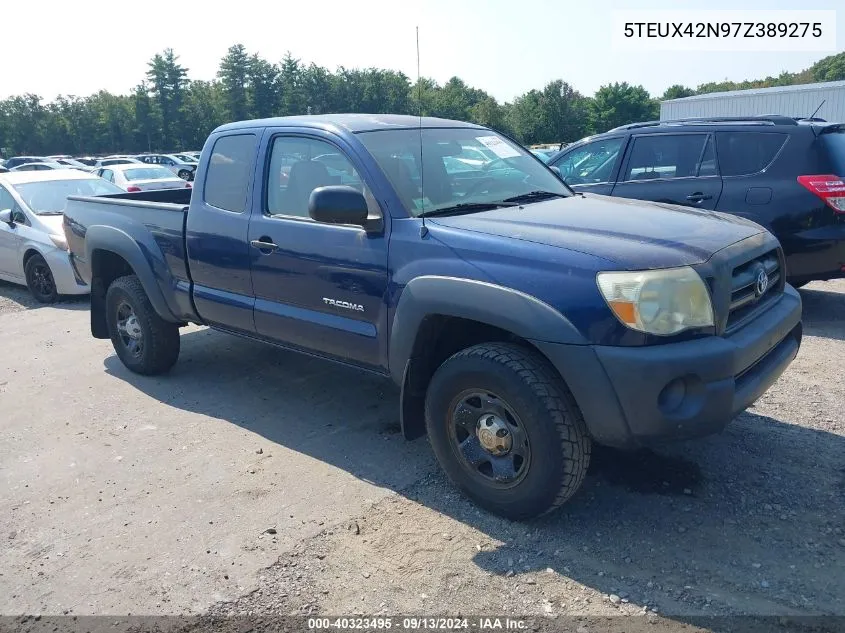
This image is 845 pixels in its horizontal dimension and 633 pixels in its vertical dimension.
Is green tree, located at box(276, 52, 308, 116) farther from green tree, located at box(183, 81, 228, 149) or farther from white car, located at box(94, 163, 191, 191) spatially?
white car, located at box(94, 163, 191, 191)

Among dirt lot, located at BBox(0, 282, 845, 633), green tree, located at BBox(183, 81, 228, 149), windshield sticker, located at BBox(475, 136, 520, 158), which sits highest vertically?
green tree, located at BBox(183, 81, 228, 149)

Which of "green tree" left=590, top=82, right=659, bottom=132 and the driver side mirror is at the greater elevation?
"green tree" left=590, top=82, right=659, bottom=132

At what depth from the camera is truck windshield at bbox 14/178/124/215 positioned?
957 centimetres

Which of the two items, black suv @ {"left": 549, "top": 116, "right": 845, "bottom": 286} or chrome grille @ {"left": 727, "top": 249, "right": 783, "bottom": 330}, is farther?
black suv @ {"left": 549, "top": 116, "right": 845, "bottom": 286}

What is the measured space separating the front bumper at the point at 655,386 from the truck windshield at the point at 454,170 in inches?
48.0

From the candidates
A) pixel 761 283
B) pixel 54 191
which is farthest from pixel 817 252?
pixel 54 191

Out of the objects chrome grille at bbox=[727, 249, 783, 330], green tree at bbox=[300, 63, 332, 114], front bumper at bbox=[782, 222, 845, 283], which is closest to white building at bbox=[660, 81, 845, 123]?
front bumper at bbox=[782, 222, 845, 283]

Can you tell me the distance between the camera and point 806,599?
281 centimetres

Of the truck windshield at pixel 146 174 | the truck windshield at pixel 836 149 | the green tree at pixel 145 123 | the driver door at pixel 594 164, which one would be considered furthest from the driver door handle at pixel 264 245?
the green tree at pixel 145 123

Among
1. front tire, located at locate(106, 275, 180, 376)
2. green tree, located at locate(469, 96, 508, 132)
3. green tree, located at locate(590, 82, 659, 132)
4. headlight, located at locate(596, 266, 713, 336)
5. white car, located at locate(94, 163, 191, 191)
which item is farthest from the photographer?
green tree, located at locate(590, 82, 659, 132)

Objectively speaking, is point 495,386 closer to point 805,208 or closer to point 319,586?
point 319,586

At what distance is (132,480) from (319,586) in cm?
161

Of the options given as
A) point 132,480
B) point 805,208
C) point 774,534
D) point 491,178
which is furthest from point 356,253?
point 805,208

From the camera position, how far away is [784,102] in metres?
→ 30.2
